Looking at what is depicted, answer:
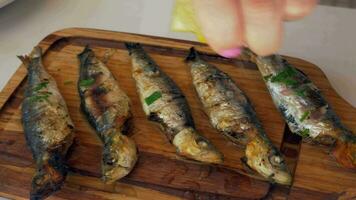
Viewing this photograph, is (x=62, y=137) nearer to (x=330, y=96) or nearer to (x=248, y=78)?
(x=248, y=78)

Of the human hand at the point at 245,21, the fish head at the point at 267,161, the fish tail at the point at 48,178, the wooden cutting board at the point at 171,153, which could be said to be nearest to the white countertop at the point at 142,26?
the wooden cutting board at the point at 171,153

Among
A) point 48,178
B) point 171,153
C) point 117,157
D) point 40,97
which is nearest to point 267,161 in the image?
point 171,153

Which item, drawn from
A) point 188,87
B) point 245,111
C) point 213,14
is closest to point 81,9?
point 188,87

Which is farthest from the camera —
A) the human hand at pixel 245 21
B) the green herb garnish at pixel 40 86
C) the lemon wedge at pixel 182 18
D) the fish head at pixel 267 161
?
the lemon wedge at pixel 182 18

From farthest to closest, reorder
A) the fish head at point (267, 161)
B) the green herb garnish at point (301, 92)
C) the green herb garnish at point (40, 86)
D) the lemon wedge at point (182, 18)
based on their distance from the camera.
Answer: the lemon wedge at point (182, 18), the green herb garnish at point (40, 86), the green herb garnish at point (301, 92), the fish head at point (267, 161)

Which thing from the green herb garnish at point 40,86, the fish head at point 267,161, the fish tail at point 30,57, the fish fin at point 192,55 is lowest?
the fish head at point 267,161

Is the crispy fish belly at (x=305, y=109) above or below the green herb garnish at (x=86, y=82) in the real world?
below

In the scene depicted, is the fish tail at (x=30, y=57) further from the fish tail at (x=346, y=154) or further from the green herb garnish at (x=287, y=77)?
the fish tail at (x=346, y=154)
